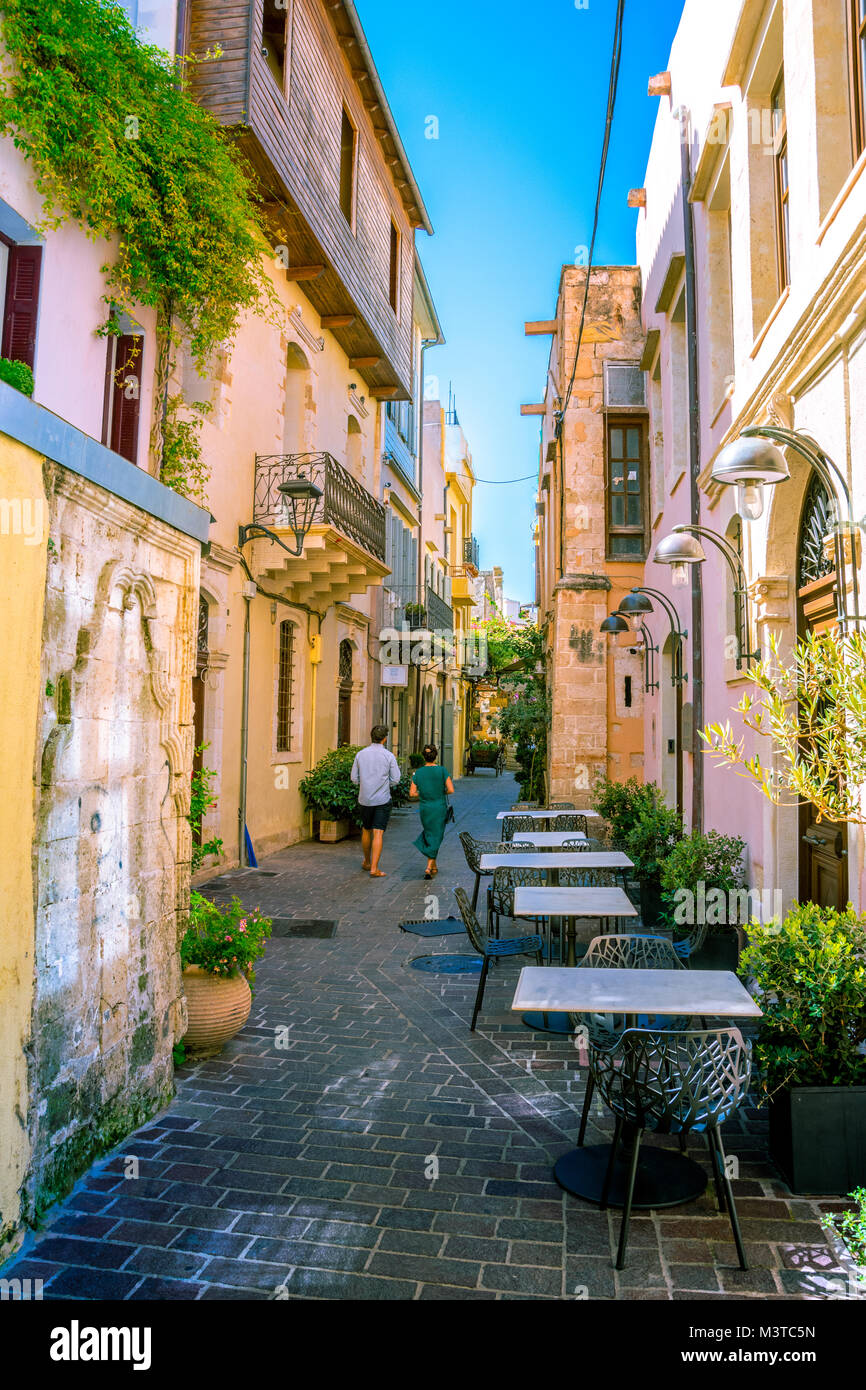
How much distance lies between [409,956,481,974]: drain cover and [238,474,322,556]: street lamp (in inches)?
234

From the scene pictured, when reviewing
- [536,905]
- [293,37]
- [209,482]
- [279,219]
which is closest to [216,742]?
[209,482]

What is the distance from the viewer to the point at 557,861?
7238mm

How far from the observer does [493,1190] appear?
3.56 meters

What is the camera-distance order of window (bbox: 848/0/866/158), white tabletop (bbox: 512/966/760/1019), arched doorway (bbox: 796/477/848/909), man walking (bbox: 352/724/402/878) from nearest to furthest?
white tabletop (bbox: 512/966/760/1019) → window (bbox: 848/0/866/158) → arched doorway (bbox: 796/477/848/909) → man walking (bbox: 352/724/402/878)

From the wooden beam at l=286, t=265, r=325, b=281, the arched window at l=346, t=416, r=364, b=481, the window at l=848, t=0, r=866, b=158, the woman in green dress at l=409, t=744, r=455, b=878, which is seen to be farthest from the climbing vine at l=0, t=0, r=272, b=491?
the arched window at l=346, t=416, r=364, b=481

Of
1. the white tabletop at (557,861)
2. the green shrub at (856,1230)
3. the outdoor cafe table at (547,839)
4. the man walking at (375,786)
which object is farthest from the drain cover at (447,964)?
the green shrub at (856,1230)

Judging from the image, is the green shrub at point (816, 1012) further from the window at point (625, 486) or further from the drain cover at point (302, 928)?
the window at point (625, 486)

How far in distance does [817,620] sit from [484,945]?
3102mm

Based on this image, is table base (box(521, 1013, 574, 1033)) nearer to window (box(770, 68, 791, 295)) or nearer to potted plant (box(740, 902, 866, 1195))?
potted plant (box(740, 902, 866, 1195))

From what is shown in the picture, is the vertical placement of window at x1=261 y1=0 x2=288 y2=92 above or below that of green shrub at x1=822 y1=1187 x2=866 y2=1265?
above

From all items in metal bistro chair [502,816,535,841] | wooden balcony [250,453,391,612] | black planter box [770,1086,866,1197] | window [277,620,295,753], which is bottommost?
black planter box [770,1086,866,1197]

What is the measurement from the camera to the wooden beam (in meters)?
12.7

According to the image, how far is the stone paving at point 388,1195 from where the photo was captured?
A: 2.93 meters

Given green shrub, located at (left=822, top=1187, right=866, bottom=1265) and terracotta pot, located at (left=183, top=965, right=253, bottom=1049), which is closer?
green shrub, located at (left=822, top=1187, right=866, bottom=1265)
